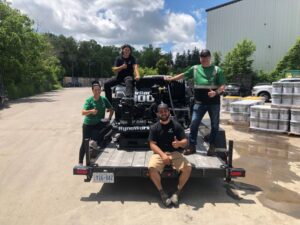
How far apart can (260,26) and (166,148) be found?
42146mm

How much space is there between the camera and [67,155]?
881cm

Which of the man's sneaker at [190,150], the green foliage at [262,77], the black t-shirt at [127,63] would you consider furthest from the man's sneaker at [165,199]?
the green foliage at [262,77]

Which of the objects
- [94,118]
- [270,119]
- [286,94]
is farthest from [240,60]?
[94,118]

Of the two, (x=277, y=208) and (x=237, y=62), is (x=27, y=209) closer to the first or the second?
(x=277, y=208)

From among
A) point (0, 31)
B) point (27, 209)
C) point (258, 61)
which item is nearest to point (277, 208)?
point (27, 209)

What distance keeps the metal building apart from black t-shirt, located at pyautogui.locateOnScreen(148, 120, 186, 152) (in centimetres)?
3807

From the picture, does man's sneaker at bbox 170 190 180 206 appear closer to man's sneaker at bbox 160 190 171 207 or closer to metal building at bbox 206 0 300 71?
man's sneaker at bbox 160 190 171 207

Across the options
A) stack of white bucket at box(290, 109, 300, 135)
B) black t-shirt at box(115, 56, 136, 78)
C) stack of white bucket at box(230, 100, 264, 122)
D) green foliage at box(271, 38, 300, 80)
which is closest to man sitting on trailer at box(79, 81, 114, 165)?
black t-shirt at box(115, 56, 136, 78)

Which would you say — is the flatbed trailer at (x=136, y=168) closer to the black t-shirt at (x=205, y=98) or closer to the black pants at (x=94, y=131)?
the black pants at (x=94, y=131)

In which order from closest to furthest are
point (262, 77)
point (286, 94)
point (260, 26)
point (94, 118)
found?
point (94, 118), point (286, 94), point (262, 77), point (260, 26)

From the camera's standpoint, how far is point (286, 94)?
1216 cm

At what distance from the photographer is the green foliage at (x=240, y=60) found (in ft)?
136

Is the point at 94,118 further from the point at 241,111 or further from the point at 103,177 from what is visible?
the point at 241,111

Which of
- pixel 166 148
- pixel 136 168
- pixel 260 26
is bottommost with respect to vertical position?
pixel 136 168
